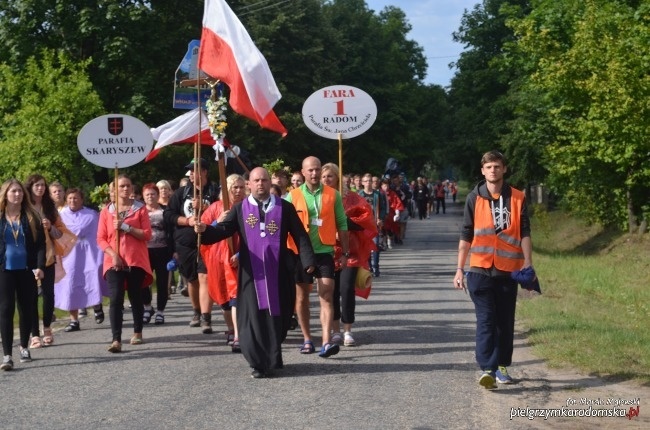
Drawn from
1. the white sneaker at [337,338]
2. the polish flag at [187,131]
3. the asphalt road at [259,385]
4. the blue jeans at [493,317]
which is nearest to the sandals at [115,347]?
the asphalt road at [259,385]

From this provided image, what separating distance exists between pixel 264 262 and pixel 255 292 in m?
0.28

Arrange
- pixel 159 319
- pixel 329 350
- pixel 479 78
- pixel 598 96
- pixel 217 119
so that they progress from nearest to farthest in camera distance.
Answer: pixel 329 350
pixel 217 119
pixel 159 319
pixel 598 96
pixel 479 78

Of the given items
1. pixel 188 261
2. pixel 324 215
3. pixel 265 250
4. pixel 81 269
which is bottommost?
pixel 81 269

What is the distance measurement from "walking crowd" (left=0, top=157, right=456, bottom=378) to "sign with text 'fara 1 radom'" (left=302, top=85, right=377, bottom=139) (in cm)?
97

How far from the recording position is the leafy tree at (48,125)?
1096 inches

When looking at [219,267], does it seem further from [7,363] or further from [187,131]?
[187,131]

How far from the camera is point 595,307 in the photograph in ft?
53.3

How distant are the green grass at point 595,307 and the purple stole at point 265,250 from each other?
2704 millimetres

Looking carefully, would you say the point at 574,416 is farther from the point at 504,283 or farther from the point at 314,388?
the point at 314,388

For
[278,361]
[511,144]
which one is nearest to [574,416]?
[278,361]

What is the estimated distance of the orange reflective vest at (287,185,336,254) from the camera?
11.3 metres

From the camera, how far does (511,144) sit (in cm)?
4800

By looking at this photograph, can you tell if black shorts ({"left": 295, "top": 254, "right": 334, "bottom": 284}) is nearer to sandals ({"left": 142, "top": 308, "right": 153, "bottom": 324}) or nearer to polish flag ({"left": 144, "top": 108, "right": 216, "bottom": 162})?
polish flag ({"left": 144, "top": 108, "right": 216, "bottom": 162})

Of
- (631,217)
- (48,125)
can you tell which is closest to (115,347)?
(48,125)
